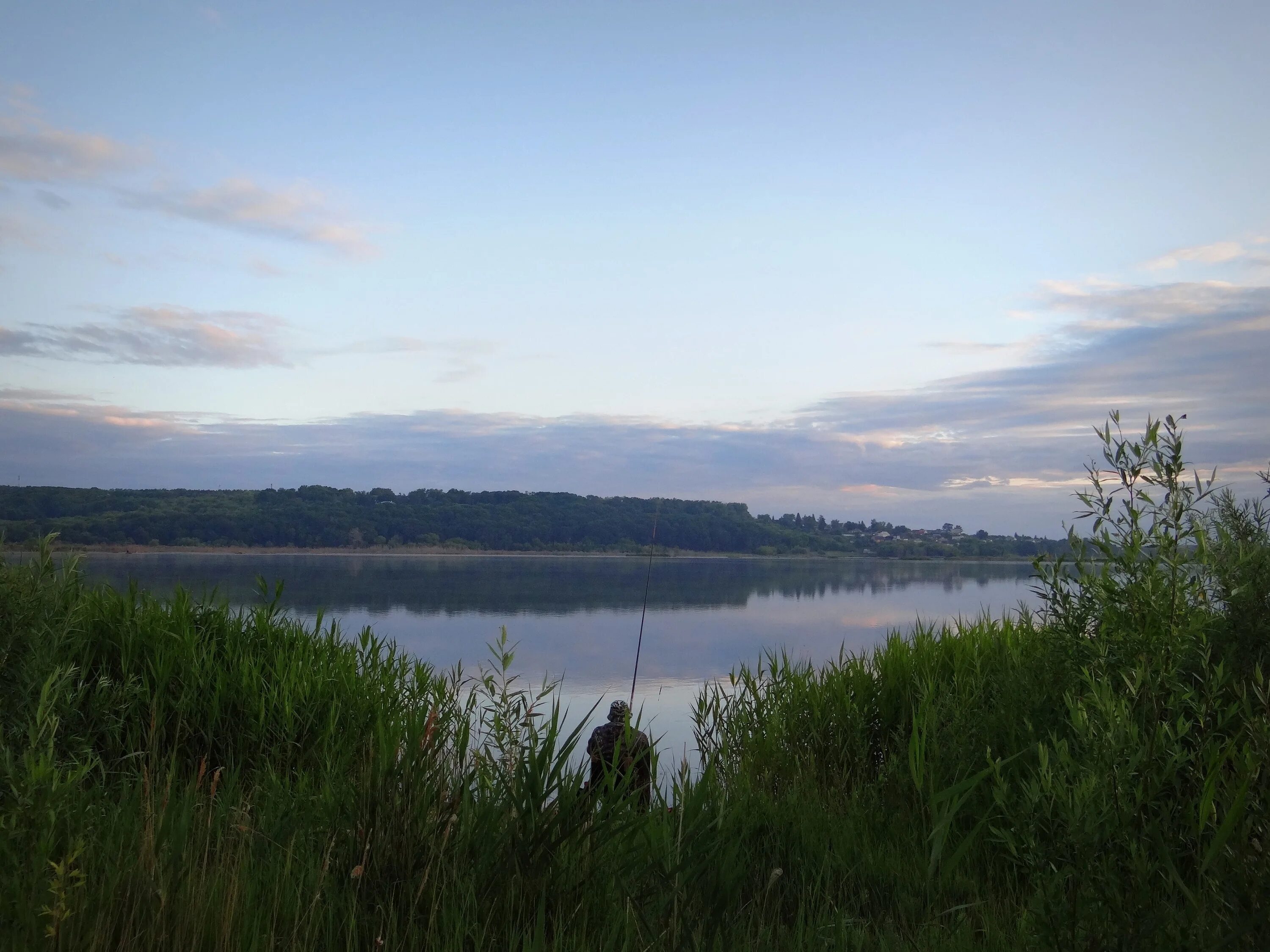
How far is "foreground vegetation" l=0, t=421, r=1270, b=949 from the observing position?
243cm

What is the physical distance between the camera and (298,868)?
2.96m

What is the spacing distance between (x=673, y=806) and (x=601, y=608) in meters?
23.9

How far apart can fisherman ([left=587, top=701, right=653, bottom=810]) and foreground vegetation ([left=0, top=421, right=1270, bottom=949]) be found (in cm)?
16

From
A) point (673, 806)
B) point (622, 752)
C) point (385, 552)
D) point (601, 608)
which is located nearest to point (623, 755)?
point (622, 752)

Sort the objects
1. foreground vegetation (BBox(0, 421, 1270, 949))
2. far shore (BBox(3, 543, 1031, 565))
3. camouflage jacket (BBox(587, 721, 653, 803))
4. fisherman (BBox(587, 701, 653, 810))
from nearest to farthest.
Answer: foreground vegetation (BBox(0, 421, 1270, 949))
fisherman (BBox(587, 701, 653, 810))
camouflage jacket (BBox(587, 721, 653, 803))
far shore (BBox(3, 543, 1031, 565))

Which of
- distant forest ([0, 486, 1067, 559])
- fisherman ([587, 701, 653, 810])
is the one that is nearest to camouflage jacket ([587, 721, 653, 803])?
fisherman ([587, 701, 653, 810])

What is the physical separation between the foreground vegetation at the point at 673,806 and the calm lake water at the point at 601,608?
63 centimetres

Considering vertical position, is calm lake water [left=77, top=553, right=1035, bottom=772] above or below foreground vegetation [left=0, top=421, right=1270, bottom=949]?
below

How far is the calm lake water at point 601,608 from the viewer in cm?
1242

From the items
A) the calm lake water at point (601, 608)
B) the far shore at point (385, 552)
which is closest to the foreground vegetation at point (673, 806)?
the calm lake water at point (601, 608)

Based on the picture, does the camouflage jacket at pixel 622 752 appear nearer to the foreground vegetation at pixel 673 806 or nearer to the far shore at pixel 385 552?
the foreground vegetation at pixel 673 806

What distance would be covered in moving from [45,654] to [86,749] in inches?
20.5

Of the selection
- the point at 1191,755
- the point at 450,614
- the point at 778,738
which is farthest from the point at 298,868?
the point at 450,614

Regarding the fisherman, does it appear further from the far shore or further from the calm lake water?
the far shore
